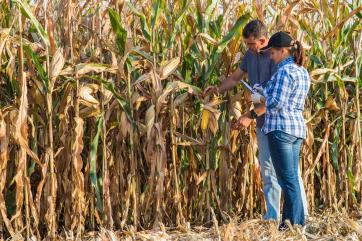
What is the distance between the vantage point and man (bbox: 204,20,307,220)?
5023 millimetres

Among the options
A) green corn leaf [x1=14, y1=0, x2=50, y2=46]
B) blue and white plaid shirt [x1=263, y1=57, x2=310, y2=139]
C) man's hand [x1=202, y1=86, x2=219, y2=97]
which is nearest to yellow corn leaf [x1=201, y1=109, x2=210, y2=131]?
man's hand [x1=202, y1=86, x2=219, y2=97]

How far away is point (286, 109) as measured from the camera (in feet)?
15.7

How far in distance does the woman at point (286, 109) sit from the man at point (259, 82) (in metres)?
0.17

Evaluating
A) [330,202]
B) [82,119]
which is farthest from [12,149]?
[330,202]

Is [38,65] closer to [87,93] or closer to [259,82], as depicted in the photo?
[87,93]

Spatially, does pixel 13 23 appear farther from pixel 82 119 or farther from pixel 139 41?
pixel 139 41

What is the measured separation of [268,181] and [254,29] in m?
1.15

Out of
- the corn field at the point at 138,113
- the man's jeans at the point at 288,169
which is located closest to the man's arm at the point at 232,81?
the corn field at the point at 138,113

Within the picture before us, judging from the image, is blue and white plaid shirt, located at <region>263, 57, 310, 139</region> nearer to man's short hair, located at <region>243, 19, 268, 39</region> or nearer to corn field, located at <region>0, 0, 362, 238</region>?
man's short hair, located at <region>243, 19, 268, 39</region>

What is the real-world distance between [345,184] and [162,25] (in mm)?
2188

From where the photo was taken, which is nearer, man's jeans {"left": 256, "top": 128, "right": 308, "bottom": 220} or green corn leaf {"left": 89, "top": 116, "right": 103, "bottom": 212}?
green corn leaf {"left": 89, "top": 116, "right": 103, "bottom": 212}

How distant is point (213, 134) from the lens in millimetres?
5504

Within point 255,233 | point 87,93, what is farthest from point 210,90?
point 255,233

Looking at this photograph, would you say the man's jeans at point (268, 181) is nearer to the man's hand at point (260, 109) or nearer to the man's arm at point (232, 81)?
the man's hand at point (260, 109)
